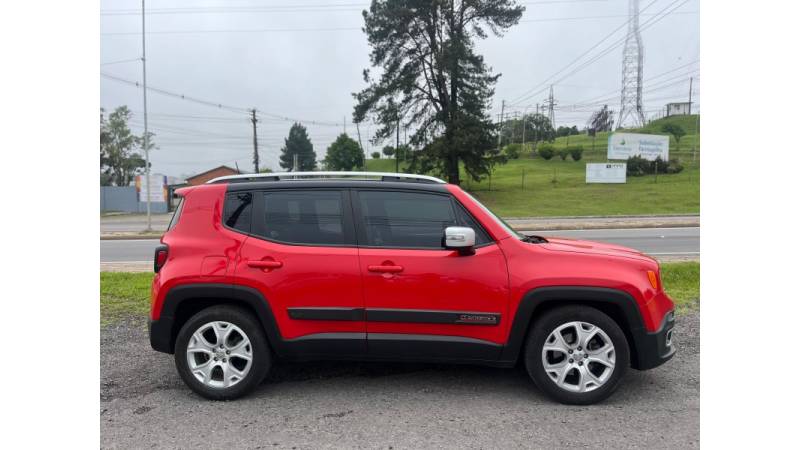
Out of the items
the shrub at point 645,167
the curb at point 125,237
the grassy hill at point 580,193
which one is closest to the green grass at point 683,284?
the curb at point 125,237

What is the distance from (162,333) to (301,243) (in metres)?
1.31

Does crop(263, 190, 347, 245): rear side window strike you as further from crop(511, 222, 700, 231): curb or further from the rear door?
crop(511, 222, 700, 231): curb

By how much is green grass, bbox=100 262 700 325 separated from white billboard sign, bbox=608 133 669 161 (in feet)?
118

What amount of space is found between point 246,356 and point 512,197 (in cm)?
3203

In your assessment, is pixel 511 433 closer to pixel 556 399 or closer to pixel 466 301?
pixel 556 399

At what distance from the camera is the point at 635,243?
47.5 ft

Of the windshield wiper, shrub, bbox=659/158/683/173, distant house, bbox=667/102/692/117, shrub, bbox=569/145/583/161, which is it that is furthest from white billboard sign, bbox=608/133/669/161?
distant house, bbox=667/102/692/117

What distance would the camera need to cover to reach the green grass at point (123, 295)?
628 cm

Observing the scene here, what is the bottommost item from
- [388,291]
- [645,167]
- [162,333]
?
[162,333]

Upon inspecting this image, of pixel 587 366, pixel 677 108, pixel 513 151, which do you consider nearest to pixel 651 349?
pixel 587 366

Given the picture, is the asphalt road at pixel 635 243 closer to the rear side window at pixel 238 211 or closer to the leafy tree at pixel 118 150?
the rear side window at pixel 238 211

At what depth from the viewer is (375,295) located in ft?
12.4

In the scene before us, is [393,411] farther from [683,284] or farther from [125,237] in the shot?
[125,237]

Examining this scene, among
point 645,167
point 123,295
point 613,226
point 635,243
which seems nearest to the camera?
point 123,295
